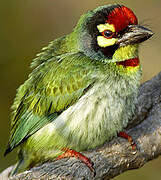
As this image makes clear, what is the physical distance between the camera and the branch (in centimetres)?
416

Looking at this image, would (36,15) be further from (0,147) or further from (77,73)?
(77,73)

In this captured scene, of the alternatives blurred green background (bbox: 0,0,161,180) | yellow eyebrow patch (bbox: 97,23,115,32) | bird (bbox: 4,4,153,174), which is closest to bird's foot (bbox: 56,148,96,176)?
bird (bbox: 4,4,153,174)

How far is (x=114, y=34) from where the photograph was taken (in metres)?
4.41

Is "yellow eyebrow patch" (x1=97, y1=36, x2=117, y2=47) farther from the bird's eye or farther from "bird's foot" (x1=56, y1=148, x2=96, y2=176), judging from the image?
"bird's foot" (x1=56, y1=148, x2=96, y2=176)

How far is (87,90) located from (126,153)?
0.86 meters

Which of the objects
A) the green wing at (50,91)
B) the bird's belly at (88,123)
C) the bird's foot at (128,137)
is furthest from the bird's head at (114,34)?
the bird's foot at (128,137)

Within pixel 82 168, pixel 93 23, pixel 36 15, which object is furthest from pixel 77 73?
pixel 36 15

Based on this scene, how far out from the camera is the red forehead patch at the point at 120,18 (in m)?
4.35

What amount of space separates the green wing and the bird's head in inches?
7.3

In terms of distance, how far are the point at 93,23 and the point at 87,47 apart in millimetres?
256

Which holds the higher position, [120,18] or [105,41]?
[120,18]

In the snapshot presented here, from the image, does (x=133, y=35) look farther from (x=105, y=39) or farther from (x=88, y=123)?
(x=88, y=123)

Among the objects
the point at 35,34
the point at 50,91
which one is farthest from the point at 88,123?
the point at 35,34

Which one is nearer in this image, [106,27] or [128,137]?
[106,27]
